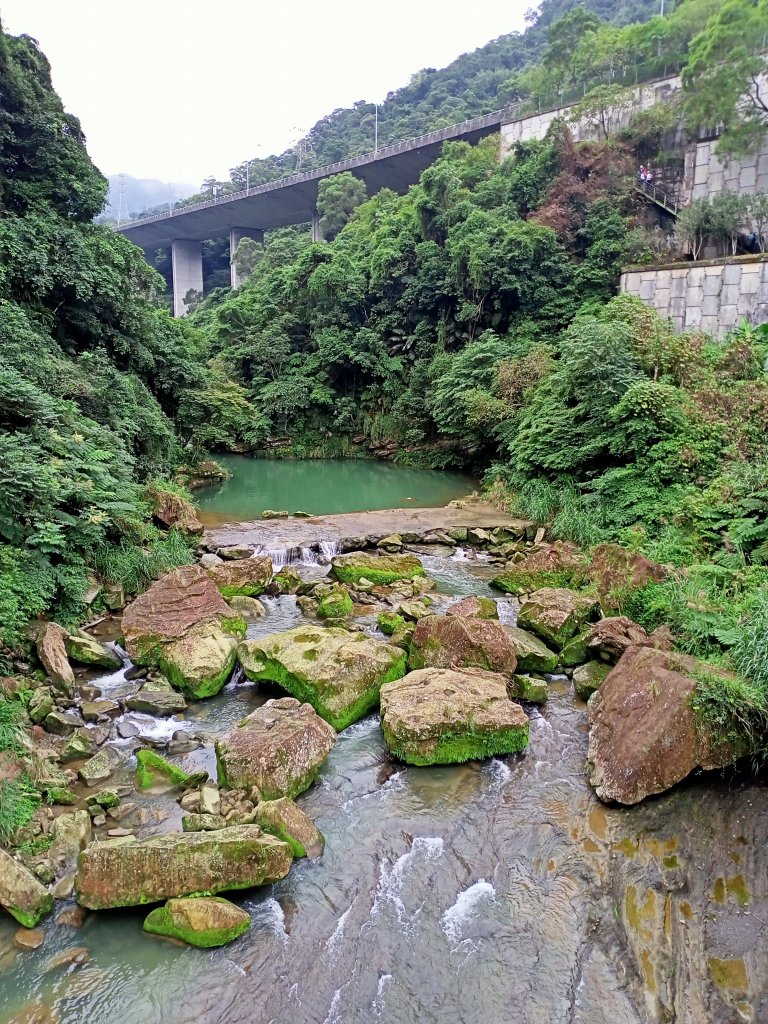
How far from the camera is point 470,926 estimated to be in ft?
16.1

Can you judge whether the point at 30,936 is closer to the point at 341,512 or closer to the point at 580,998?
the point at 580,998

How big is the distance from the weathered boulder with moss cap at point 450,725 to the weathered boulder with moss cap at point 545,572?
474cm

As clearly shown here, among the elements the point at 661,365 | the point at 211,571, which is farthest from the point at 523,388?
the point at 211,571

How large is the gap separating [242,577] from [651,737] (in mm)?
7499

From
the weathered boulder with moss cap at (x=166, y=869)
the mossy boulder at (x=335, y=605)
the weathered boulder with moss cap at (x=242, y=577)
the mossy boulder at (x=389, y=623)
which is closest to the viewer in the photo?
the weathered boulder with moss cap at (x=166, y=869)

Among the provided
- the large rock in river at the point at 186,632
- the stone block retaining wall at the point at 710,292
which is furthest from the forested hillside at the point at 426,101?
the large rock in river at the point at 186,632

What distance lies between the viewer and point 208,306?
44.4 m

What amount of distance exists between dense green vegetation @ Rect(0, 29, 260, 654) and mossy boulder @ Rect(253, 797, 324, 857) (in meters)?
4.27

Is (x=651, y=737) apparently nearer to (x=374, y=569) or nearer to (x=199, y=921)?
(x=199, y=921)

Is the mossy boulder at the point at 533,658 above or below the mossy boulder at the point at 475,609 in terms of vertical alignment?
below

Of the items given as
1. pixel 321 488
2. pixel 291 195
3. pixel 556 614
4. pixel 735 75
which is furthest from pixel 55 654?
pixel 291 195

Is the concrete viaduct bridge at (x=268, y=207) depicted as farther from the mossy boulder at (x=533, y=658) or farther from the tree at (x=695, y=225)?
the mossy boulder at (x=533, y=658)

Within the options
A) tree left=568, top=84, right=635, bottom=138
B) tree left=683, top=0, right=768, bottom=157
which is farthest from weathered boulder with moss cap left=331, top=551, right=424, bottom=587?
tree left=568, top=84, right=635, bottom=138

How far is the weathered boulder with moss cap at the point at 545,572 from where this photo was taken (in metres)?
11.6
